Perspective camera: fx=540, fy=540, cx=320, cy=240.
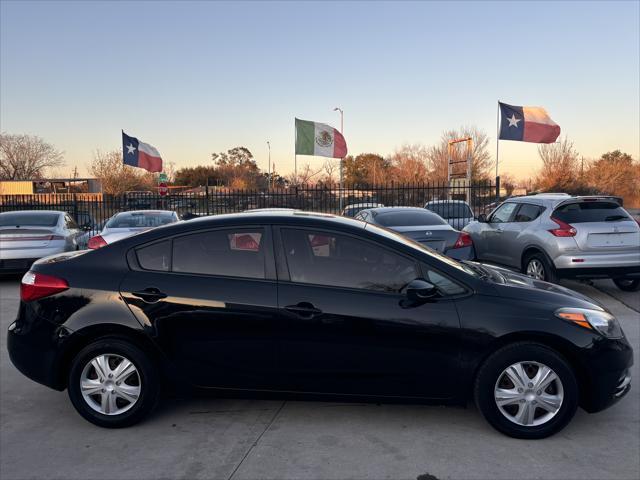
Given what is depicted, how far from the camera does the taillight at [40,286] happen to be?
3.86 metres

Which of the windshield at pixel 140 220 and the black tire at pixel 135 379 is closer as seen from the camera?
the black tire at pixel 135 379

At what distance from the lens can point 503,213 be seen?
9883 mm

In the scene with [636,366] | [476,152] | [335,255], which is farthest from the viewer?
[476,152]

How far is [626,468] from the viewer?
322 centimetres

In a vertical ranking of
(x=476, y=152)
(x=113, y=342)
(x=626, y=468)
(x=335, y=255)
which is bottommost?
(x=626, y=468)

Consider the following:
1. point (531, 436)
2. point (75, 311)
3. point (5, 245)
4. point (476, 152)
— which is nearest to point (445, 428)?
point (531, 436)

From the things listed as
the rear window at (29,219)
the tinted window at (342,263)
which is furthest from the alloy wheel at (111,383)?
the rear window at (29,219)

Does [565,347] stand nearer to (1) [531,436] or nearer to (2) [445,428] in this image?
(1) [531,436]

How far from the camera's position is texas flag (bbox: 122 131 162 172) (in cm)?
2188

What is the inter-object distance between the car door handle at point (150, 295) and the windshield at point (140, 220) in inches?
275

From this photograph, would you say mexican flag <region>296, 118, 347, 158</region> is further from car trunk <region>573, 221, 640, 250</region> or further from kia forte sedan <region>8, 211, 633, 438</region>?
kia forte sedan <region>8, 211, 633, 438</region>

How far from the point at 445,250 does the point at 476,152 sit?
131 ft

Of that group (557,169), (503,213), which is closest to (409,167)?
(557,169)

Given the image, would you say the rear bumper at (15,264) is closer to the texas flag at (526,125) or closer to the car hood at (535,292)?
the car hood at (535,292)
